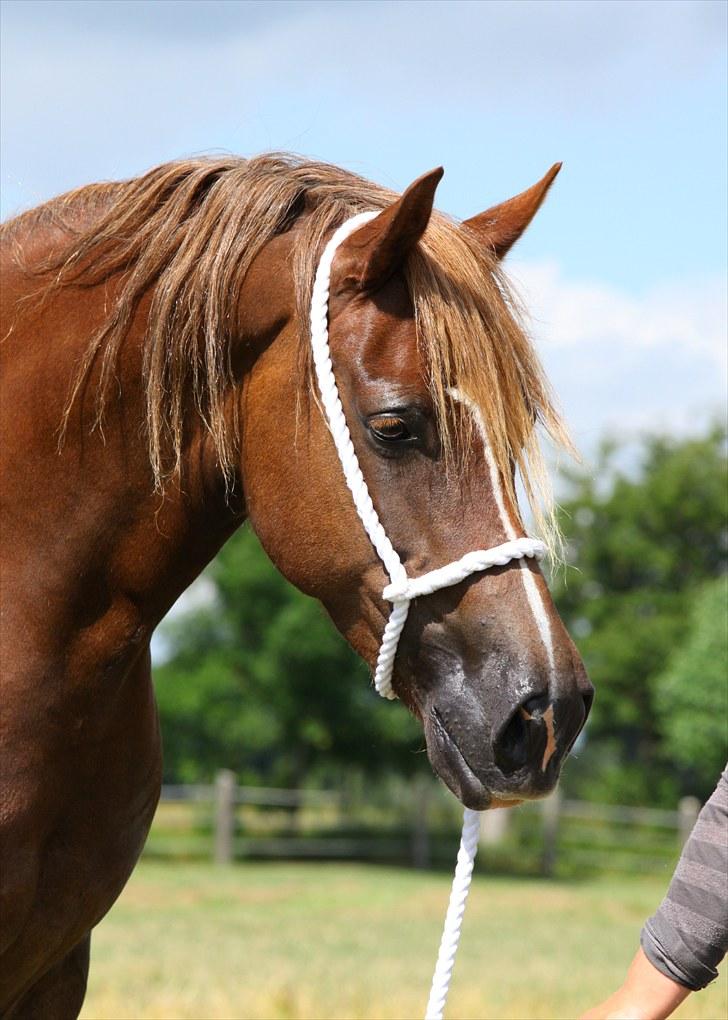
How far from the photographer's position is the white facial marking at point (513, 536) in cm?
216

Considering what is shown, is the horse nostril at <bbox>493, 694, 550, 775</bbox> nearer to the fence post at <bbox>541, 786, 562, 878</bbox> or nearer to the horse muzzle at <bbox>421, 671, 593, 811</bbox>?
the horse muzzle at <bbox>421, 671, 593, 811</bbox>

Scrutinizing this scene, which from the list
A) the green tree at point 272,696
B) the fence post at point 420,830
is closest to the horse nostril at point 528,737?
the green tree at point 272,696

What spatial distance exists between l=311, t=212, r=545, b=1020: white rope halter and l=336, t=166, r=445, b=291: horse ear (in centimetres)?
5

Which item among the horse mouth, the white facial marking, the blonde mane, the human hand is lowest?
the human hand

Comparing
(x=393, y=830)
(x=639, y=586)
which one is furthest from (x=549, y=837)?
(x=639, y=586)

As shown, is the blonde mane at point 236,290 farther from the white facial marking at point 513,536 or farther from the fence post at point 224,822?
the fence post at point 224,822

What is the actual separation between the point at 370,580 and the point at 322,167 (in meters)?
0.99

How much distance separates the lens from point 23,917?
7.93ft

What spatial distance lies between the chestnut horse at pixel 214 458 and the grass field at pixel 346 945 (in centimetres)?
272

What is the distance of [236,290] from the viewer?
8.21ft

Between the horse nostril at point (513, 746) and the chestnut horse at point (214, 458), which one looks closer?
the horse nostril at point (513, 746)

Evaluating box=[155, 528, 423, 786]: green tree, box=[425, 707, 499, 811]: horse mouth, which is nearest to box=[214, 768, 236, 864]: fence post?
box=[155, 528, 423, 786]: green tree

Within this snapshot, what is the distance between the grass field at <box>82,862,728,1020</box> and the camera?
19.5 ft

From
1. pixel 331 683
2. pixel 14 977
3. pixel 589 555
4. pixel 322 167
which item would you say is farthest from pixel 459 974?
pixel 589 555
